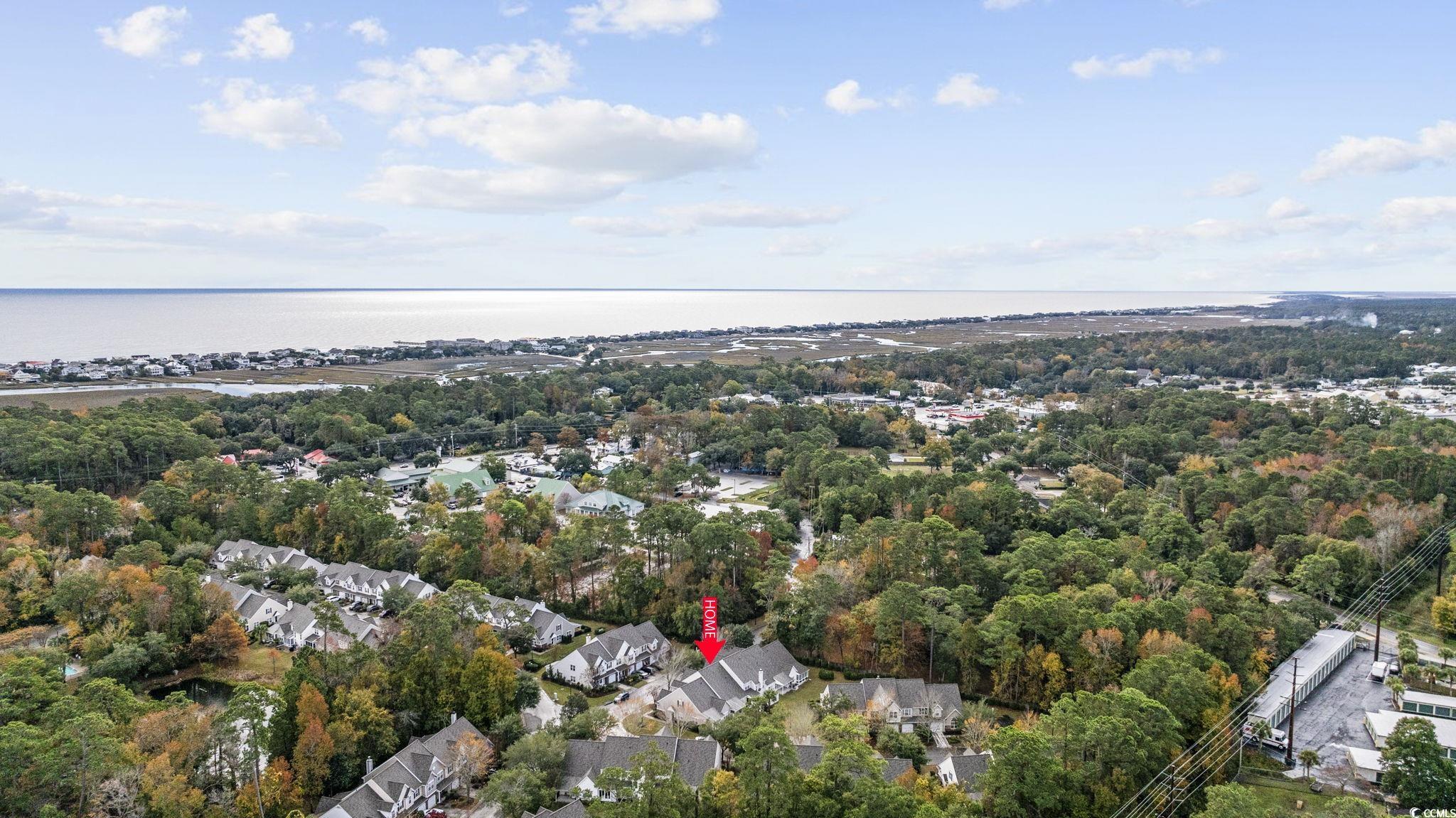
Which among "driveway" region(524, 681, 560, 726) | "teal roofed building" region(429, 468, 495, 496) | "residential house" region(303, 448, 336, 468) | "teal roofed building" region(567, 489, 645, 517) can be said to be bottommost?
"driveway" region(524, 681, 560, 726)

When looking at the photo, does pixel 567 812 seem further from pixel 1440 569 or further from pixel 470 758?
pixel 1440 569

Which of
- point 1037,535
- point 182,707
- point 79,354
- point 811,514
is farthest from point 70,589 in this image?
point 79,354

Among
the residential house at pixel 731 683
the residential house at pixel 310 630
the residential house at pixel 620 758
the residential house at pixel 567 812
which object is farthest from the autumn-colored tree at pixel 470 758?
the residential house at pixel 310 630

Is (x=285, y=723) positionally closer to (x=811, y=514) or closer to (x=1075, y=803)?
(x=1075, y=803)

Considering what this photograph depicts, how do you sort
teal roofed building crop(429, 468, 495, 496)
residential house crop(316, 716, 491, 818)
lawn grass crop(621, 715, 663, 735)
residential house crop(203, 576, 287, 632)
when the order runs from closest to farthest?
residential house crop(316, 716, 491, 818)
lawn grass crop(621, 715, 663, 735)
residential house crop(203, 576, 287, 632)
teal roofed building crop(429, 468, 495, 496)

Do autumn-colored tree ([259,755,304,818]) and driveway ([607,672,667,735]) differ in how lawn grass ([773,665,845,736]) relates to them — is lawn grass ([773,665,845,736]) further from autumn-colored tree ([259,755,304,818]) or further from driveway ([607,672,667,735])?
autumn-colored tree ([259,755,304,818])

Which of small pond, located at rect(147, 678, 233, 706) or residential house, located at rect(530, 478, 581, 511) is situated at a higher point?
residential house, located at rect(530, 478, 581, 511)

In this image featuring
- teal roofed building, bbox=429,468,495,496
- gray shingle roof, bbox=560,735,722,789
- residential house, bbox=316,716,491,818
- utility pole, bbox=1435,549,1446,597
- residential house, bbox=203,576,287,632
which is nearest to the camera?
residential house, bbox=316,716,491,818

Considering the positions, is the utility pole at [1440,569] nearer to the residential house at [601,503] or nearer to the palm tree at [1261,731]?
the palm tree at [1261,731]

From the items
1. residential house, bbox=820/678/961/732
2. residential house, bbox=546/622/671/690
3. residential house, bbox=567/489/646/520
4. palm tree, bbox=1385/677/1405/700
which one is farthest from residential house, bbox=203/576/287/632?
palm tree, bbox=1385/677/1405/700
